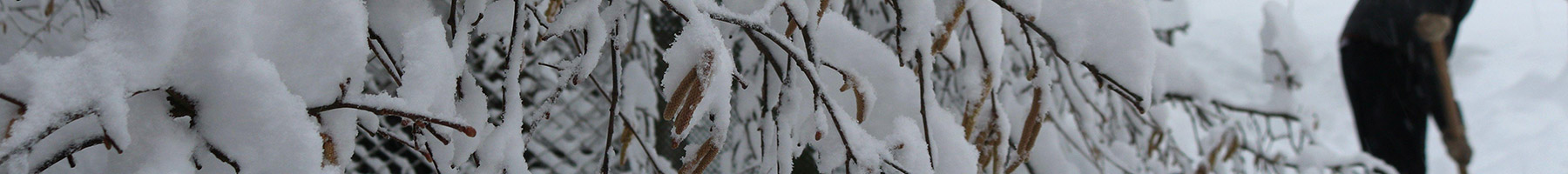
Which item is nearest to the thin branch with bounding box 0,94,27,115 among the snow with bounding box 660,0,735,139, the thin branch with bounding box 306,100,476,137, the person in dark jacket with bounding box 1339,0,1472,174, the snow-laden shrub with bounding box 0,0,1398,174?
the snow-laden shrub with bounding box 0,0,1398,174

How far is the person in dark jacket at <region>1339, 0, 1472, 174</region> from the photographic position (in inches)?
64.9

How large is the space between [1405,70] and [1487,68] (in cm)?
533

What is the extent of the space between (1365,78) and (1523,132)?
14.5 ft

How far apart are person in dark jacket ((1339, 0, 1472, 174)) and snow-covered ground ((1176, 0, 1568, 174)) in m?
2.95

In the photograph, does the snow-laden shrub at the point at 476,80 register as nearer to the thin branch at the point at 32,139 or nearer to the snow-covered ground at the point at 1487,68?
the thin branch at the point at 32,139

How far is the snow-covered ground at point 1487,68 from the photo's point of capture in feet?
16.7

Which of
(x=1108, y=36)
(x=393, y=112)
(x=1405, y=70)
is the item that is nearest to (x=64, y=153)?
(x=393, y=112)

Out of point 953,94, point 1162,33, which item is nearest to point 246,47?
point 953,94

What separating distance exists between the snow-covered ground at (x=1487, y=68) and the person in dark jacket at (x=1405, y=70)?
295 centimetres

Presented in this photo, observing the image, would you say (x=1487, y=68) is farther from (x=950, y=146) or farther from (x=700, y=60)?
(x=700, y=60)

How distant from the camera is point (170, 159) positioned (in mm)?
440

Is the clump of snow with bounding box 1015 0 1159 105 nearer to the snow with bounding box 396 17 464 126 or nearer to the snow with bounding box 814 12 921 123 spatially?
the snow with bounding box 814 12 921 123

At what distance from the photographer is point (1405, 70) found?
176cm

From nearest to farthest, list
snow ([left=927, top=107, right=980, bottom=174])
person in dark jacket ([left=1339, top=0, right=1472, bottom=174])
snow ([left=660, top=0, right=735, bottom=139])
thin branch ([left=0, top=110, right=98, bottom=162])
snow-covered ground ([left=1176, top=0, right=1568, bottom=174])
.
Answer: thin branch ([left=0, top=110, right=98, bottom=162])
snow ([left=660, top=0, right=735, bottom=139])
snow ([left=927, top=107, right=980, bottom=174])
person in dark jacket ([left=1339, top=0, right=1472, bottom=174])
snow-covered ground ([left=1176, top=0, right=1568, bottom=174])
